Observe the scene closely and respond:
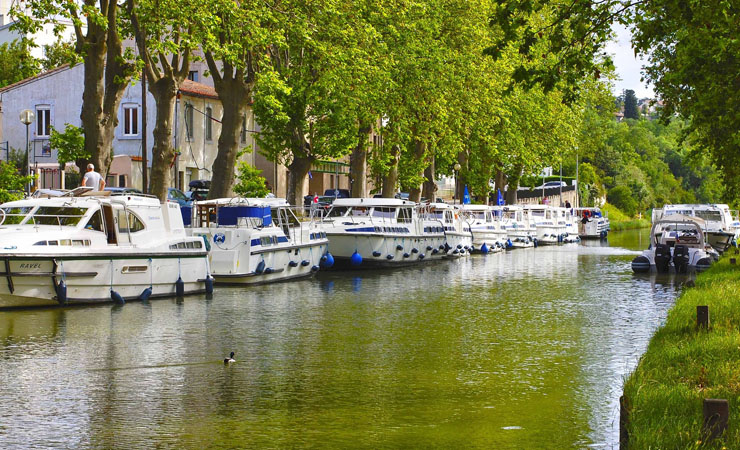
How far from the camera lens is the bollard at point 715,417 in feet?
28.6

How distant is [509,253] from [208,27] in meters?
29.8

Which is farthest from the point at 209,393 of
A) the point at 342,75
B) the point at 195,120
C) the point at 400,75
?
the point at 195,120

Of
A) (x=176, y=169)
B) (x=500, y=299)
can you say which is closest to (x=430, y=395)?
(x=500, y=299)

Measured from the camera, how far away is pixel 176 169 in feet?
197

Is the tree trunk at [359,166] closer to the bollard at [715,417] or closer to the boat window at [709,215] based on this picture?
the boat window at [709,215]

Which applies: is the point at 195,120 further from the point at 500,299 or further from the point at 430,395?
the point at 430,395

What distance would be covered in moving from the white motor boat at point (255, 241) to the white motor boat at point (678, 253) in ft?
35.2

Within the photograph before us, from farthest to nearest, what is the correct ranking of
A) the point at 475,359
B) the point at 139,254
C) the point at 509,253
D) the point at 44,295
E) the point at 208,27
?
the point at 509,253 < the point at 208,27 < the point at 139,254 < the point at 44,295 < the point at 475,359

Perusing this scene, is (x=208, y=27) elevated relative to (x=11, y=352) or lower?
elevated

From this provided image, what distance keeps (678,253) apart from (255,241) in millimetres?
14055

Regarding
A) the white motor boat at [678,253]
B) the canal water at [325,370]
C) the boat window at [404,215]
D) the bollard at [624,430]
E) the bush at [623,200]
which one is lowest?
the canal water at [325,370]

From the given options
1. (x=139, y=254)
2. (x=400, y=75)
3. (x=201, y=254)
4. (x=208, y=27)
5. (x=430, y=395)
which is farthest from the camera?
(x=400, y=75)

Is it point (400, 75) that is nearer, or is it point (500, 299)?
point (500, 299)

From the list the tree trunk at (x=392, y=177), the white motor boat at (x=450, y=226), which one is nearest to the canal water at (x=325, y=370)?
the white motor boat at (x=450, y=226)
